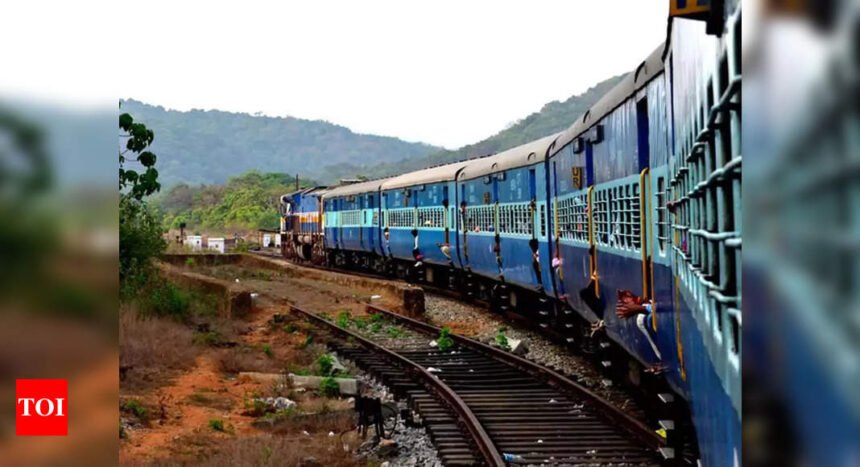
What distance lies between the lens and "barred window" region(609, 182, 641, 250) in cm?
609

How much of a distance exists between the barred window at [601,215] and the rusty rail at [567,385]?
1.49 m

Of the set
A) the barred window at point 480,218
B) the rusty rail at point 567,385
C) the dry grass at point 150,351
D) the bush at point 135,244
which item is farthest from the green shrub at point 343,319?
the bush at point 135,244

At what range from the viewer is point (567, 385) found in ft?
30.3

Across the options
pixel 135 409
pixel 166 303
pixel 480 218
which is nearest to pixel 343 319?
pixel 480 218

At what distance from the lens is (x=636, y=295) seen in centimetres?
606

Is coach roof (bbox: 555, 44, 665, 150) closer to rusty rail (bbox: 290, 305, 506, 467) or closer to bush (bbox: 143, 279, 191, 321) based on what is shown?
rusty rail (bbox: 290, 305, 506, 467)

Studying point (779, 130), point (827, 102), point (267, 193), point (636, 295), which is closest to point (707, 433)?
point (779, 130)

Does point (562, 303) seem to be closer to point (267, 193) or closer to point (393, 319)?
point (393, 319)

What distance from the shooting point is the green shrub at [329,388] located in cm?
1020

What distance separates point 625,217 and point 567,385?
125 inches

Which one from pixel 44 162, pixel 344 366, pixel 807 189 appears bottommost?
pixel 344 366

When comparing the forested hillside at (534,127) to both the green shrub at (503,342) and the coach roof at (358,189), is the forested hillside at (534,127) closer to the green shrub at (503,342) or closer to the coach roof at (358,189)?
the coach roof at (358,189)

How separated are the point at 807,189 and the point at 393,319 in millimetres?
15294

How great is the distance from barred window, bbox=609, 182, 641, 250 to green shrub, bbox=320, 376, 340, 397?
4.23 metres
